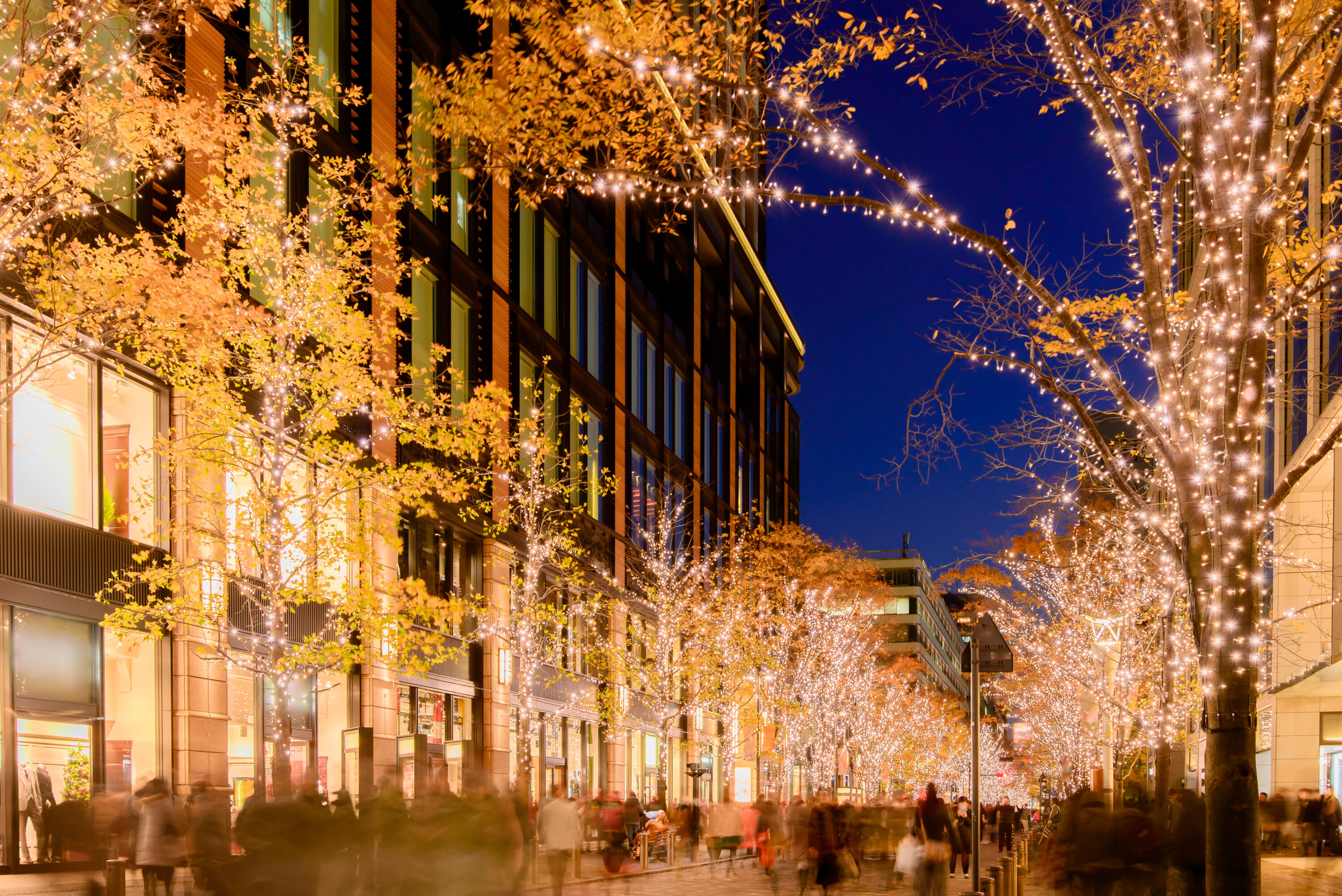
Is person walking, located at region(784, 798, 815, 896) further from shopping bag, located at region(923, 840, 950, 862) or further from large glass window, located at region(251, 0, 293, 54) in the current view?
large glass window, located at region(251, 0, 293, 54)

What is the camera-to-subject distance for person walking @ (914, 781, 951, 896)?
46.8ft

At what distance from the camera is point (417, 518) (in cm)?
2891

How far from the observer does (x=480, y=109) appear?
31.9 feet

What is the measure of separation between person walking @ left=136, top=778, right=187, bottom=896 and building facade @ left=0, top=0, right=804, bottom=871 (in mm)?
1186

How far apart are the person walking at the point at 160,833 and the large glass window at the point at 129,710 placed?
5.06 meters

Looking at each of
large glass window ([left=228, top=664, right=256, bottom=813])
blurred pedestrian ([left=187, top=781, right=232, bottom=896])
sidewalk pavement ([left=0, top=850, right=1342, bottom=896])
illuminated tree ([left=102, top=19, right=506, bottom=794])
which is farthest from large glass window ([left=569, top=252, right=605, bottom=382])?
blurred pedestrian ([left=187, top=781, right=232, bottom=896])

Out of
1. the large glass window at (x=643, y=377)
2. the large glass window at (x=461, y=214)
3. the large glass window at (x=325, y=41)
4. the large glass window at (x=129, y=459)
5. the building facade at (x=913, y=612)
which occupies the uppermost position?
the large glass window at (x=325, y=41)

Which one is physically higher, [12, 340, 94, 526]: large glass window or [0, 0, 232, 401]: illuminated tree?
[0, 0, 232, 401]: illuminated tree

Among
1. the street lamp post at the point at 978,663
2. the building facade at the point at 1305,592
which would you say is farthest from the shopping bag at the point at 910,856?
the building facade at the point at 1305,592

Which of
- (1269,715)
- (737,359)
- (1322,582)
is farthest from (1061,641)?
(737,359)

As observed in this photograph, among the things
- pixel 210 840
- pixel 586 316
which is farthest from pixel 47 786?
pixel 586 316

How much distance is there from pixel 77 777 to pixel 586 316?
2639 centimetres

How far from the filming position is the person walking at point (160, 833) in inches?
514

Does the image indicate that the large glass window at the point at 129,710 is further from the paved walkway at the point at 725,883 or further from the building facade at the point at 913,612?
the building facade at the point at 913,612
